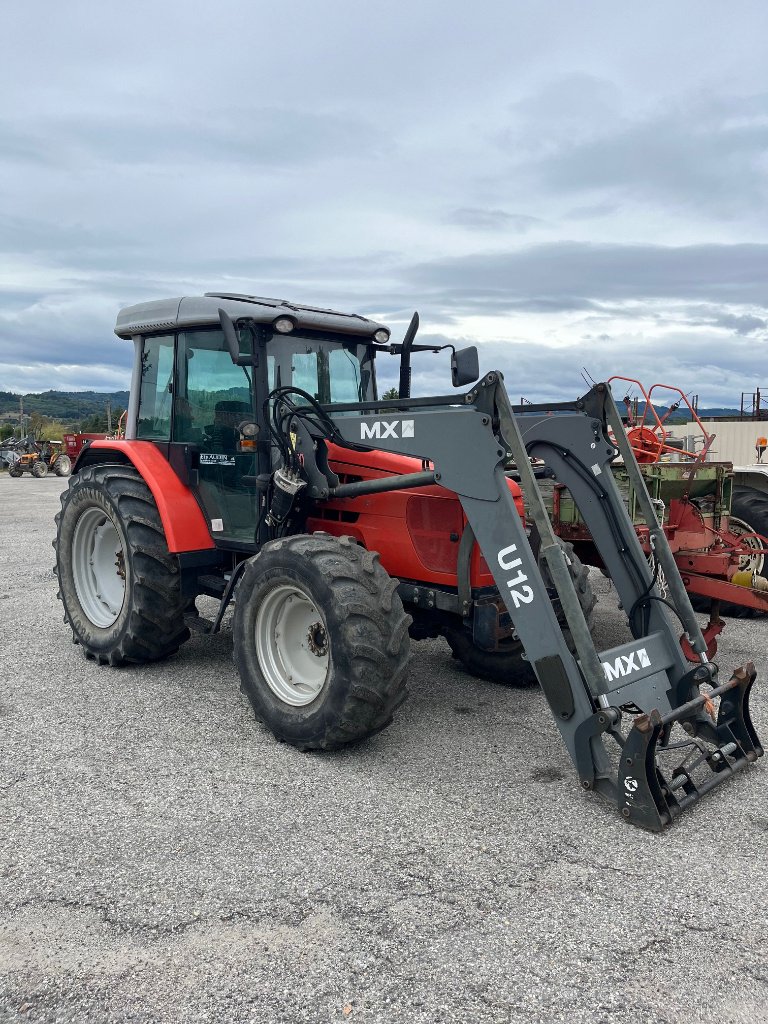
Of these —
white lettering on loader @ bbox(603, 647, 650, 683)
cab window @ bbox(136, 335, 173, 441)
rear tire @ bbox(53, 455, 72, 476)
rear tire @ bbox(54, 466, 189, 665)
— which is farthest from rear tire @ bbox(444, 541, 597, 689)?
rear tire @ bbox(53, 455, 72, 476)

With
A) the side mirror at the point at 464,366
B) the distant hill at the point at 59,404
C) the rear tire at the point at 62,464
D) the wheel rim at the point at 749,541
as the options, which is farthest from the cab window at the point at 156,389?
the distant hill at the point at 59,404

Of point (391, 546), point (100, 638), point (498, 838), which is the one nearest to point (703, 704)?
point (498, 838)

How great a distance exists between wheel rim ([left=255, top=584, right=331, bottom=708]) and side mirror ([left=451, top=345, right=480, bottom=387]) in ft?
4.57

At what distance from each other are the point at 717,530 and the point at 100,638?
15.9ft

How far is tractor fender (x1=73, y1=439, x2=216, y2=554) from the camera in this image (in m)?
5.42

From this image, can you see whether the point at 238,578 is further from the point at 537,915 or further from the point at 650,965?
the point at 650,965

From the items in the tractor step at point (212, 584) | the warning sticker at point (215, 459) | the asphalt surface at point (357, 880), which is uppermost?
the warning sticker at point (215, 459)

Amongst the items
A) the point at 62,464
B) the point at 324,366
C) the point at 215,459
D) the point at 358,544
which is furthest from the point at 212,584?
the point at 62,464

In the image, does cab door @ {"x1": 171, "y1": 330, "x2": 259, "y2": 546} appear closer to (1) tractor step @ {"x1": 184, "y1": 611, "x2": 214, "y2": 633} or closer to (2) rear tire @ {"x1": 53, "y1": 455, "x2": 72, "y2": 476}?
(1) tractor step @ {"x1": 184, "y1": 611, "x2": 214, "y2": 633}

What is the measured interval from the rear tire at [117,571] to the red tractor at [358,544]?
2 cm

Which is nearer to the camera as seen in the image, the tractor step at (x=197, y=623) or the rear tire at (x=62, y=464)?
the tractor step at (x=197, y=623)

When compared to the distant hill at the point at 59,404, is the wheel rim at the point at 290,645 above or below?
below

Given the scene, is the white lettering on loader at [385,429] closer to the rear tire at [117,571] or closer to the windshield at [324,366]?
the windshield at [324,366]

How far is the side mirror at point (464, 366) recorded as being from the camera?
438 centimetres
